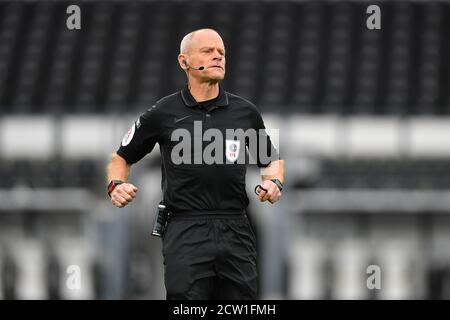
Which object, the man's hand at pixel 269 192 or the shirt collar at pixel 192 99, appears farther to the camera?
the shirt collar at pixel 192 99

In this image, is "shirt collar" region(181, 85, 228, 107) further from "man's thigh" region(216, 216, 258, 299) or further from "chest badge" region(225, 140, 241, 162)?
"man's thigh" region(216, 216, 258, 299)

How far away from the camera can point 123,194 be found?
141 inches

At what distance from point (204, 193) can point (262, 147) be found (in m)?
0.27

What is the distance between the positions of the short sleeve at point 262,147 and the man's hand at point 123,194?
0.42 m

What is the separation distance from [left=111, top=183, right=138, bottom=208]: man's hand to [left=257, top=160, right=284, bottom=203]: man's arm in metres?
0.40

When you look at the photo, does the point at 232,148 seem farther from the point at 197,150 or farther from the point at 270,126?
the point at 270,126

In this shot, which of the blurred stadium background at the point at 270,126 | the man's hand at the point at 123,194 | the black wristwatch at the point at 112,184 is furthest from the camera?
the blurred stadium background at the point at 270,126

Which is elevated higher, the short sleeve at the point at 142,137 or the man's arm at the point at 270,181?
the short sleeve at the point at 142,137

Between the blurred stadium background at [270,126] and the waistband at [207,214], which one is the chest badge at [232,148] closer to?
the waistband at [207,214]

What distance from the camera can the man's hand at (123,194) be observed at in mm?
3559

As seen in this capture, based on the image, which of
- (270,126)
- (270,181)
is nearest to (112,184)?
(270,181)

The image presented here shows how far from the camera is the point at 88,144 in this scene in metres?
12.9

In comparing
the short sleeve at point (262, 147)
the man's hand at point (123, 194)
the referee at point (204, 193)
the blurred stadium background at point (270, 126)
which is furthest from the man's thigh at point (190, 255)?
the blurred stadium background at point (270, 126)

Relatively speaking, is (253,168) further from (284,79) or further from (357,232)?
(284,79)
